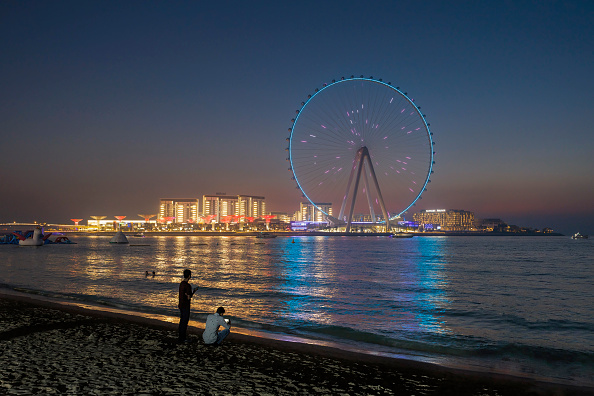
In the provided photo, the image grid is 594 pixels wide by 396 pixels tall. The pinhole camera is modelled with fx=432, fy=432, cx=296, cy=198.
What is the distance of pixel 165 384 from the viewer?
8.46 meters

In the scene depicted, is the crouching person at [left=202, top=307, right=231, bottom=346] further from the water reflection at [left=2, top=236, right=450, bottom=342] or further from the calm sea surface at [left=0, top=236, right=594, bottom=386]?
the water reflection at [left=2, top=236, right=450, bottom=342]

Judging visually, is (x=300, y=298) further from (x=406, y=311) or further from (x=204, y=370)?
(x=204, y=370)

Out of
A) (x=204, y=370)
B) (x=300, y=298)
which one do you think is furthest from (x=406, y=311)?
(x=204, y=370)

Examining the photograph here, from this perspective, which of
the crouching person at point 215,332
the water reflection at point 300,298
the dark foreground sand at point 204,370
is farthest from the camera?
the water reflection at point 300,298

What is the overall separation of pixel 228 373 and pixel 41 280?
27892 mm

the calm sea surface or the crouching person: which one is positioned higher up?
the crouching person

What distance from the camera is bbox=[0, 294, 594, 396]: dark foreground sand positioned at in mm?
8328

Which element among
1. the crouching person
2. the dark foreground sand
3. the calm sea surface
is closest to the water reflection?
the calm sea surface

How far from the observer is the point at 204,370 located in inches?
373

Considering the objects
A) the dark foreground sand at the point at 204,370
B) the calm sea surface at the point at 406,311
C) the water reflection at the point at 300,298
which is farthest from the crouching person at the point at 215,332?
the water reflection at the point at 300,298

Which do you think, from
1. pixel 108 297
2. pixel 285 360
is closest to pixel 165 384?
pixel 285 360

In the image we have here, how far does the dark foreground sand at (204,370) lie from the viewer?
833 cm

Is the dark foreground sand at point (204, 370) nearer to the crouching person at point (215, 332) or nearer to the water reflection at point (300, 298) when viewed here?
the crouching person at point (215, 332)

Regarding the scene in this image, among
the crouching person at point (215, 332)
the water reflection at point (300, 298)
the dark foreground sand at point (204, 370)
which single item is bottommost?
the water reflection at point (300, 298)
